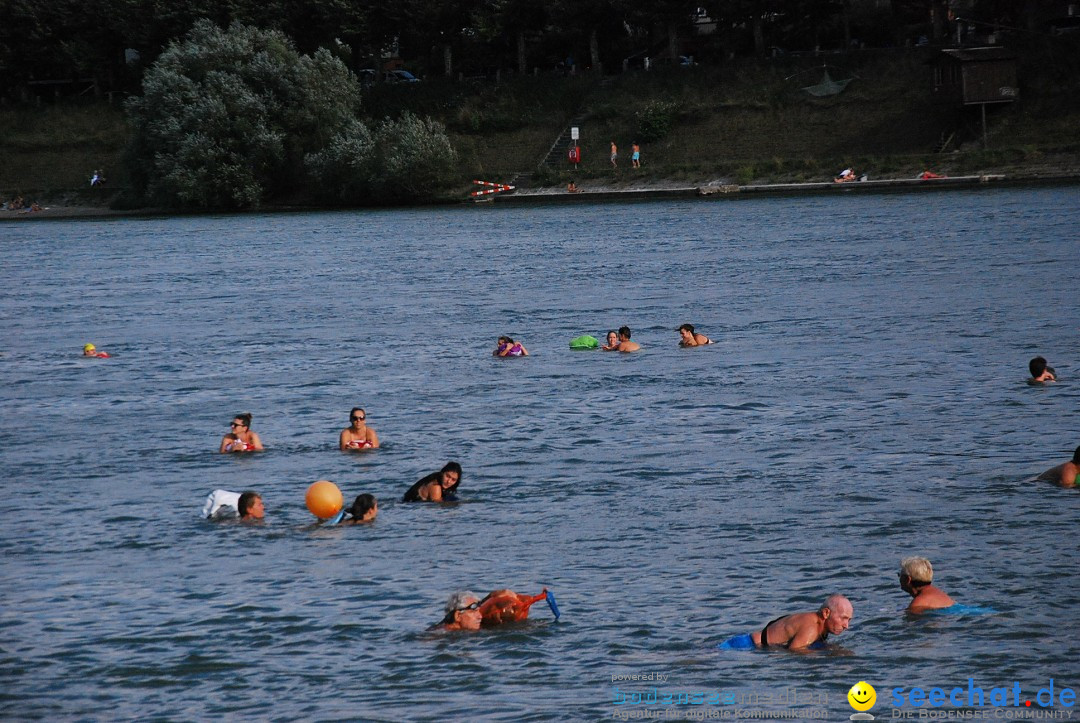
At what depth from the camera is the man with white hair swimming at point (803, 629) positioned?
13.0m

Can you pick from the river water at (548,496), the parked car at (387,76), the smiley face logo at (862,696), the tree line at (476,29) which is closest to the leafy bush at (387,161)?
the tree line at (476,29)

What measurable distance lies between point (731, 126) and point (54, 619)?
68.5m

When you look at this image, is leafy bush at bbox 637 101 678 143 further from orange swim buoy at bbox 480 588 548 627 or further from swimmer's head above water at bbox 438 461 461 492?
orange swim buoy at bbox 480 588 548 627

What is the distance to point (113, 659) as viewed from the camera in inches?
535

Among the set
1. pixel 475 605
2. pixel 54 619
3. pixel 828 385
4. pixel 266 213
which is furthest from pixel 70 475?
pixel 266 213

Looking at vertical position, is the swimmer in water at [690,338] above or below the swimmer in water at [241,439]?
above

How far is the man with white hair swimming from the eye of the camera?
42.7 ft

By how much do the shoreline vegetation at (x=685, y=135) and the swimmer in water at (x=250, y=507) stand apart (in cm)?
5611

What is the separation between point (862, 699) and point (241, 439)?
1242 cm

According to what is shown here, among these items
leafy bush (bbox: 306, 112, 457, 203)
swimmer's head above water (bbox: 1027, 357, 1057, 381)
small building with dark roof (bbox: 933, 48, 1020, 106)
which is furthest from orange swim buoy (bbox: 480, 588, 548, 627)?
leafy bush (bbox: 306, 112, 457, 203)

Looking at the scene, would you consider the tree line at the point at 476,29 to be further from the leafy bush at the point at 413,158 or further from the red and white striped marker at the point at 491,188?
the red and white striped marker at the point at 491,188

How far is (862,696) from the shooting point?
1198 cm

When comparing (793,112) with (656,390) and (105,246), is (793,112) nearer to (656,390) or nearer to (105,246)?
(105,246)

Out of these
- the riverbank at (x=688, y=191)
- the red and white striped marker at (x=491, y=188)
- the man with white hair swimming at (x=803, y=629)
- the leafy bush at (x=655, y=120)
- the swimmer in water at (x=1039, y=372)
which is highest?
the leafy bush at (x=655, y=120)
